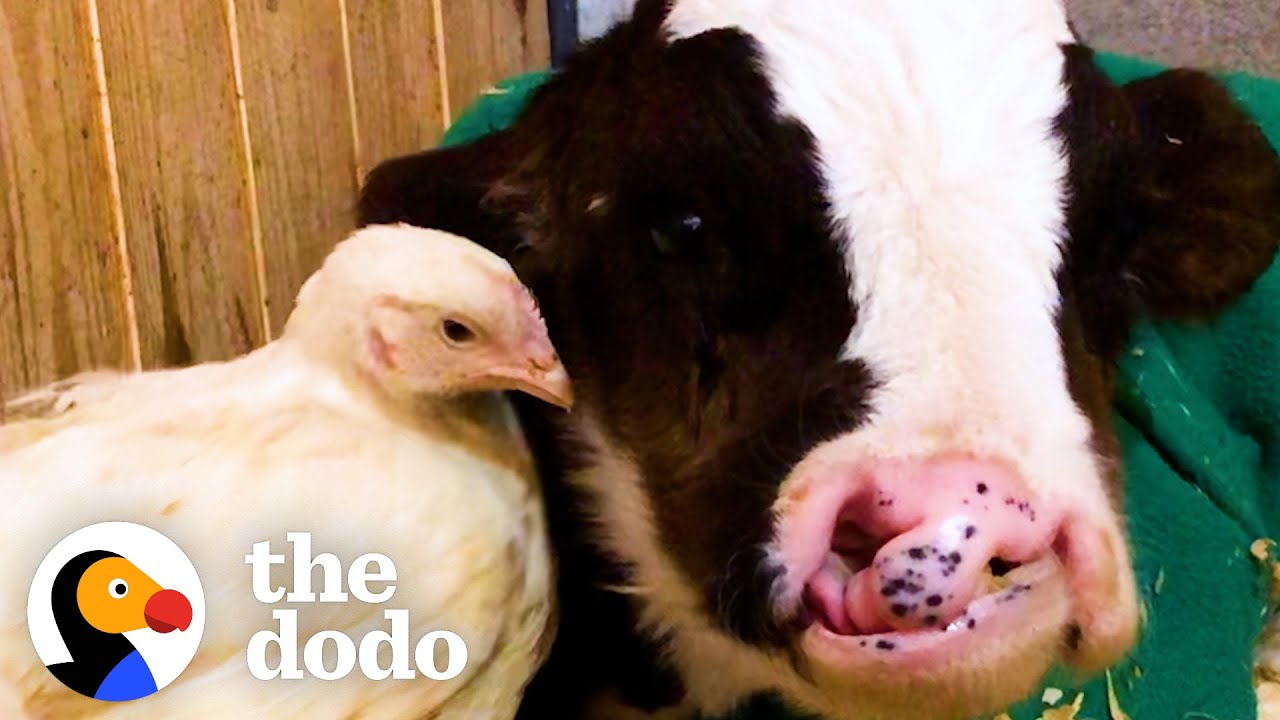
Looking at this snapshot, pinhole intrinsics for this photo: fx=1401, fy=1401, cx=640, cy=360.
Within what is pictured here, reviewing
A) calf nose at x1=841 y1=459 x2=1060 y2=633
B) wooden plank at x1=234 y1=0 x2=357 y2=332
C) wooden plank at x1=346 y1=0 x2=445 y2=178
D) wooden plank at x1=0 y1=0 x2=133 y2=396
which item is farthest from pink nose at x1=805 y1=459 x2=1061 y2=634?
wooden plank at x1=346 y1=0 x2=445 y2=178

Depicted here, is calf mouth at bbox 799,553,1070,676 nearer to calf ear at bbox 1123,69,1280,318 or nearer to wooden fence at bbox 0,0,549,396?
calf ear at bbox 1123,69,1280,318

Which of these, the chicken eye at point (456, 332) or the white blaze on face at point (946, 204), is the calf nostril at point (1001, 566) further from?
the chicken eye at point (456, 332)

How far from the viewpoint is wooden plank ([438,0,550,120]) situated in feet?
5.22

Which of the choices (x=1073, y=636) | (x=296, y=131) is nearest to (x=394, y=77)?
(x=296, y=131)

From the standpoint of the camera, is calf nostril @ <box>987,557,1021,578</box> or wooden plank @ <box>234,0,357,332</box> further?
wooden plank @ <box>234,0,357,332</box>

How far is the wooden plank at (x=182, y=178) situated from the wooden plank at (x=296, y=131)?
30 mm

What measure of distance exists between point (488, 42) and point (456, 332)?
3.43ft

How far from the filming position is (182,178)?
119cm

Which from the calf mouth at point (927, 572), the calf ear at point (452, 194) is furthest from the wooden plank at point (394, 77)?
the calf mouth at point (927, 572)

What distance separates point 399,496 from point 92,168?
55 cm

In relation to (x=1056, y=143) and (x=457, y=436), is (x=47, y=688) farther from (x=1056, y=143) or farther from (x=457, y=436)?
(x=1056, y=143)

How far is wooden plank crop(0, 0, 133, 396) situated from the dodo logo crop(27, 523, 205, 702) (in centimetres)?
42

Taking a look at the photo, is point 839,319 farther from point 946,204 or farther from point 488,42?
point 488,42

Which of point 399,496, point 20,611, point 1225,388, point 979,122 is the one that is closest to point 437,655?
point 399,496
